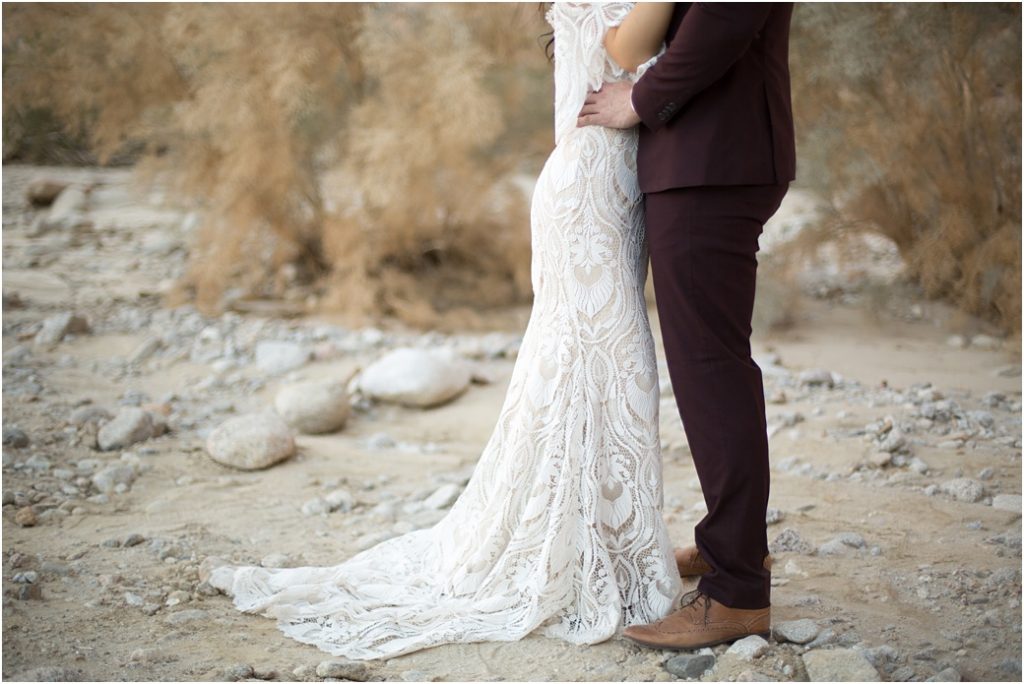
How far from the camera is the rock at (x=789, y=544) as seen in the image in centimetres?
305

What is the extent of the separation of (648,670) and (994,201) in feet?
14.6

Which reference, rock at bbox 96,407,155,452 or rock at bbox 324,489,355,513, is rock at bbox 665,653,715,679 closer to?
rock at bbox 324,489,355,513

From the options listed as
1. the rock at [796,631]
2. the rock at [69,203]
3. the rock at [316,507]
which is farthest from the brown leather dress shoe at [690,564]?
the rock at [69,203]

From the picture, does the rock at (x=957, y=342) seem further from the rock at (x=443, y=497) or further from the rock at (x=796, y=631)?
the rock at (x=796, y=631)

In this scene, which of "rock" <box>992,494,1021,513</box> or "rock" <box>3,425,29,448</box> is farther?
"rock" <box>3,425,29,448</box>

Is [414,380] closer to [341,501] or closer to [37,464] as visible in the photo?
[341,501]

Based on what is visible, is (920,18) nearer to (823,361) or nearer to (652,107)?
(823,361)

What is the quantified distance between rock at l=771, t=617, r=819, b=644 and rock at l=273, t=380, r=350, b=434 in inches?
106

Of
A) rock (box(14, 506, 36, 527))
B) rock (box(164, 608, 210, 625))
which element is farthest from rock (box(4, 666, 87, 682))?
rock (box(14, 506, 36, 527))

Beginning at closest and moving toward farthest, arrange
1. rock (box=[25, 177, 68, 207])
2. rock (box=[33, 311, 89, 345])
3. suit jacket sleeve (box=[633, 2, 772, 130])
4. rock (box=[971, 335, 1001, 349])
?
suit jacket sleeve (box=[633, 2, 772, 130])
rock (box=[971, 335, 1001, 349])
rock (box=[33, 311, 89, 345])
rock (box=[25, 177, 68, 207])

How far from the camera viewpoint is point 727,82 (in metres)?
2.09

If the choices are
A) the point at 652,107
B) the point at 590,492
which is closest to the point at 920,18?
the point at 652,107

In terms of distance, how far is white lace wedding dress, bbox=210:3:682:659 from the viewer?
2373 millimetres

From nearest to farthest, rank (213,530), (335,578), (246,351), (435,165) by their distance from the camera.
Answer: (335,578) < (213,530) < (246,351) < (435,165)
